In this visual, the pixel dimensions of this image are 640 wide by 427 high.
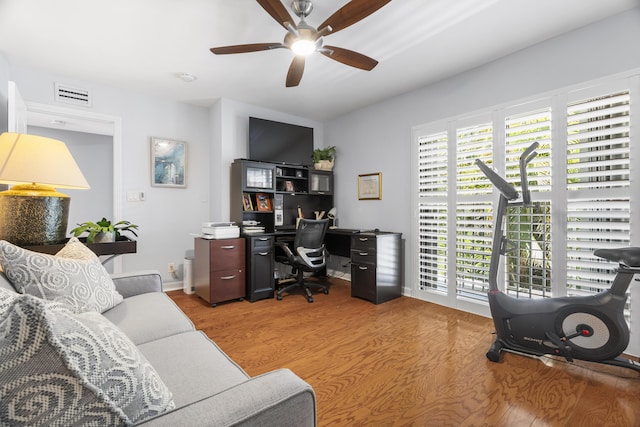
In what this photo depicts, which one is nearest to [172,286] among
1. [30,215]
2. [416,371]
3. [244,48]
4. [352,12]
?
[30,215]

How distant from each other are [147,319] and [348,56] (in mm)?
2279

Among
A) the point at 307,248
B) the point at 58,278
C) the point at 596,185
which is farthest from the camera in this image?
the point at 307,248

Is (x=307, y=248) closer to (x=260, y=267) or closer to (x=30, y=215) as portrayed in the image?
(x=260, y=267)

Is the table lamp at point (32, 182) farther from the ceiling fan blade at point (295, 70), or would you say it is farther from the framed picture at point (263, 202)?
the framed picture at point (263, 202)

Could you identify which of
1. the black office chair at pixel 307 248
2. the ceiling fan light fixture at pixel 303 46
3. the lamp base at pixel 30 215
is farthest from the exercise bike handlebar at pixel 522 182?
the lamp base at pixel 30 215

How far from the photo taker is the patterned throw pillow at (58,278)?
1.24 metres

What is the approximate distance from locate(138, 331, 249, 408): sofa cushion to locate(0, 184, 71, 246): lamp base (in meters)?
1.24

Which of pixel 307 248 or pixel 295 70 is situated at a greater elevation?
pixel 295 70

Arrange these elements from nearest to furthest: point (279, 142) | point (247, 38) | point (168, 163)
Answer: point (247, 38) → point (168, 163) → point (279, 142)

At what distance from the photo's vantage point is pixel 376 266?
335cm

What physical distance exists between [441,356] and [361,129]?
10.2 ft

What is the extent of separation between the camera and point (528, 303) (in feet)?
6.79

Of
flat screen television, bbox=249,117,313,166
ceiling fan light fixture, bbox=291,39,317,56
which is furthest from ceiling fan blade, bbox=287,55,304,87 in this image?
flat screen television, bbox=249,117,313,166

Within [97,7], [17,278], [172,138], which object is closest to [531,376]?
[17,278]
